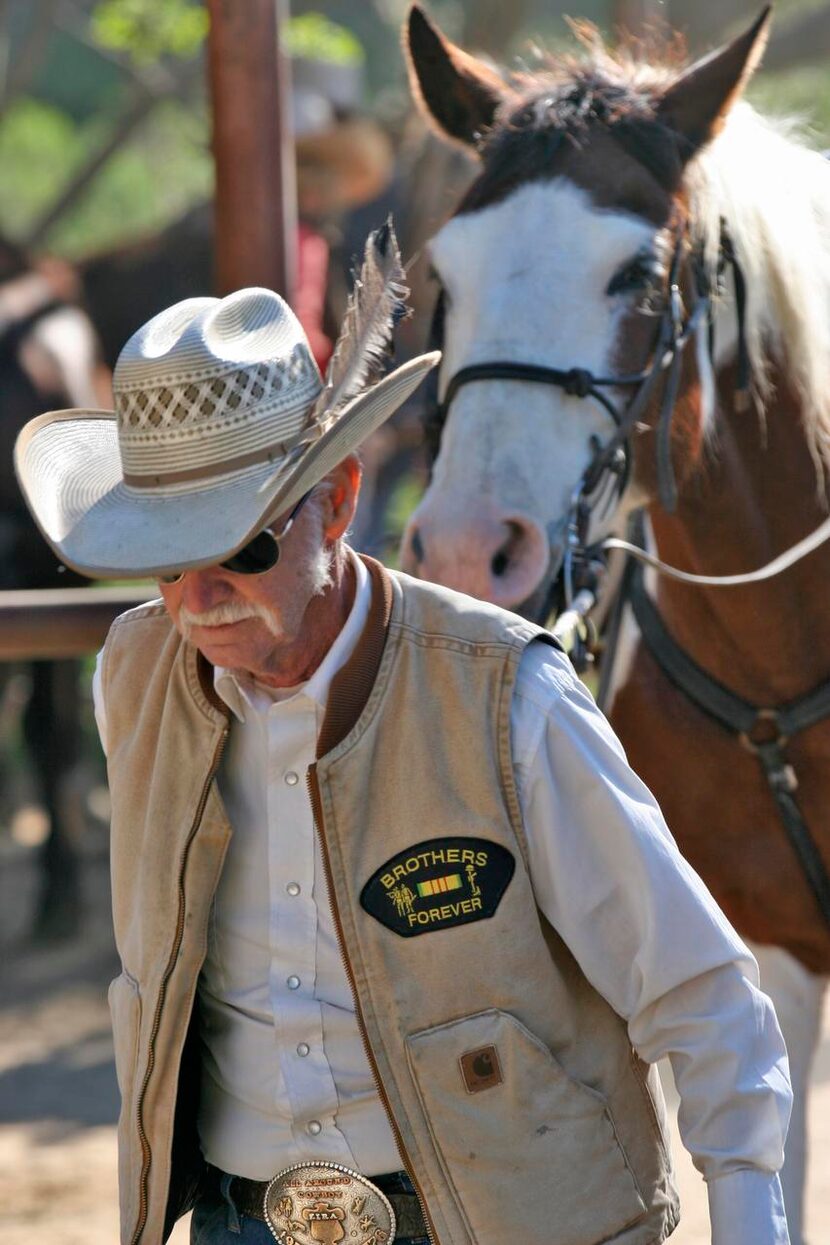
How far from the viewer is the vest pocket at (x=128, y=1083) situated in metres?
1.78

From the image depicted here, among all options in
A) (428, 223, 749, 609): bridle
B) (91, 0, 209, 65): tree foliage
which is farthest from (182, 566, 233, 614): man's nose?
(91, 0, 209, 65): tree foliage

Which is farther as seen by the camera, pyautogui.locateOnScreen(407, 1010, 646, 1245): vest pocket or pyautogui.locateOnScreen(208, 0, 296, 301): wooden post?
pyautogui.locateOnScreen(208, 0, 296, 301): wooden post

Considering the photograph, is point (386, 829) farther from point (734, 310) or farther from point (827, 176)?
point (827, 176)

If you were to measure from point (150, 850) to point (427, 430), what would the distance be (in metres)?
1.14

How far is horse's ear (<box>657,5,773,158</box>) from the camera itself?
2662mm

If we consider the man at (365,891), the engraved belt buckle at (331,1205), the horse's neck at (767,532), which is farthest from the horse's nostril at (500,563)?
the engraved belt buckle at (331,1205)

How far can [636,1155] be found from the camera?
5.58ft

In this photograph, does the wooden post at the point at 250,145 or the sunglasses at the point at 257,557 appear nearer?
the sunglasses at the point at 257,557

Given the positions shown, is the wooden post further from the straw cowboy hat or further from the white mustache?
the white mustache

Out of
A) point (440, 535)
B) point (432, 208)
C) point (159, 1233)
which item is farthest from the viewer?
point (432, 208)

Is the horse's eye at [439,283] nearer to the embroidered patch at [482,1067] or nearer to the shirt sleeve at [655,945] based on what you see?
the shirt sleeve at [655,945]

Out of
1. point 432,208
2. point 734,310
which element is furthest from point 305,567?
point 432,208

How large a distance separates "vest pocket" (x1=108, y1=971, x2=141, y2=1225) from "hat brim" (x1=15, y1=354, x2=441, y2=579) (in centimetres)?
50

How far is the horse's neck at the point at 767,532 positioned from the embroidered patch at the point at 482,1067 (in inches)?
50.3
